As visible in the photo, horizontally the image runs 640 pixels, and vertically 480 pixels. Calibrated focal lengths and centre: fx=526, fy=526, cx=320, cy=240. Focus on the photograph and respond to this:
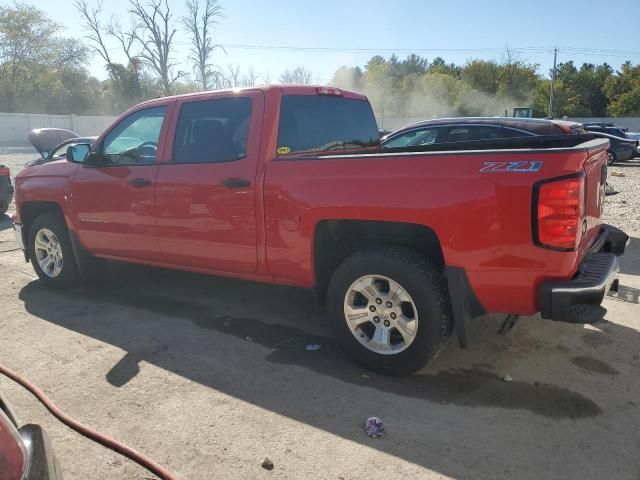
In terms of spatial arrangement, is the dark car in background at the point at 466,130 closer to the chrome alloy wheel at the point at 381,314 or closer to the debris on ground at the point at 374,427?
the chrome alloy wheel at the point at 381,314

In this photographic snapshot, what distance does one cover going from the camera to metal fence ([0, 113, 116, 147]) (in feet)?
118

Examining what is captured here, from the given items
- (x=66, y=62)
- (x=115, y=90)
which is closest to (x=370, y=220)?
(x=115, y=90)

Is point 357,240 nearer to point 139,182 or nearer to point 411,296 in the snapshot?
point 411,296

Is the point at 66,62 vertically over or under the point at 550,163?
over

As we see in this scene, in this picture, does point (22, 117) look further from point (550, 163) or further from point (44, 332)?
point (550, 163)

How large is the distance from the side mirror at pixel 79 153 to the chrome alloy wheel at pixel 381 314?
3.07m

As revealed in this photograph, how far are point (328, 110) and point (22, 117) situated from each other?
38.9 m

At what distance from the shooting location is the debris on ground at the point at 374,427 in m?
2.96

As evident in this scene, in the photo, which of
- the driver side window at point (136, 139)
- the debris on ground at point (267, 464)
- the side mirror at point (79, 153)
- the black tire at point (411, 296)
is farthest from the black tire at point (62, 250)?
the debris on ground at point (267, 464)

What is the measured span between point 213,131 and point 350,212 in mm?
1571

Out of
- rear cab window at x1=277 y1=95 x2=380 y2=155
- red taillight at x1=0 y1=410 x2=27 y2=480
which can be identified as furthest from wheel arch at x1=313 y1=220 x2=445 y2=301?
red taillight at x1=0 y1=410 x2=27 y2=480

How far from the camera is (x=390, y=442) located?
2896mm

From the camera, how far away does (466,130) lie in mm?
8172

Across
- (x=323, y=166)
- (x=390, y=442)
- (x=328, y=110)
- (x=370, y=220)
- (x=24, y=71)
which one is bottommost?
(x=390, y=442)
